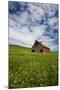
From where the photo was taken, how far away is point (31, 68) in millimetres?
1981

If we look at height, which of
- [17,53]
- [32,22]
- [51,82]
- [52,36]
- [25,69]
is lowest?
[51,82]

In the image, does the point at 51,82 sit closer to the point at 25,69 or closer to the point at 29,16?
the point at 25,69

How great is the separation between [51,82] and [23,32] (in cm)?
58

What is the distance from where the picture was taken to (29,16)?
199 centimetres

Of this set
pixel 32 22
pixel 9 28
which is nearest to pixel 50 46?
pixel 32 22

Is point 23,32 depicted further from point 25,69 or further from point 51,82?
point 51,82

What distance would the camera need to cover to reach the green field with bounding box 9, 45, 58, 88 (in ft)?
6.37

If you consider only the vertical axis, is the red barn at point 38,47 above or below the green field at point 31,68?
above

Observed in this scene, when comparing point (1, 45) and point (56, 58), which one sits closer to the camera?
point (1, 45)

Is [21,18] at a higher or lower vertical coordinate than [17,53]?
higher

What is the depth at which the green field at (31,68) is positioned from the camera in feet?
6.37

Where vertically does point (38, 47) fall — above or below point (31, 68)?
above

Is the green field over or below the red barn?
below

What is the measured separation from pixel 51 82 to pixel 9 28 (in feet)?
2.24
